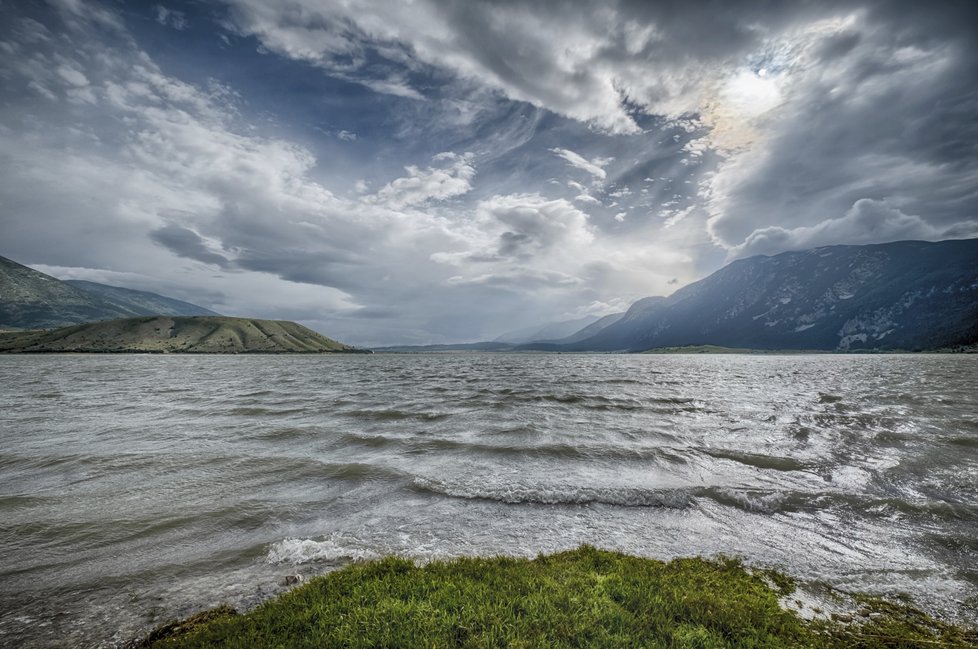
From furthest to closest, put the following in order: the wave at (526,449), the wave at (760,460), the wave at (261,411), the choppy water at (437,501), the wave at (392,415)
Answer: the wave at (261,411) → the wave at (392,415) → the wave at (526,449) → the wave at (760,460) → the choppy water at (437,501)

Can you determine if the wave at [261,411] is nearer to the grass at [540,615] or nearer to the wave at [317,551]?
the wave at [317,551]

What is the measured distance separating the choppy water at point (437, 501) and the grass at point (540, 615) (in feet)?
4.83

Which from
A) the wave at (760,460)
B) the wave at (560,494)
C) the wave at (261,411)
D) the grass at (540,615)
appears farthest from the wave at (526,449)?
the wave at (261,411)

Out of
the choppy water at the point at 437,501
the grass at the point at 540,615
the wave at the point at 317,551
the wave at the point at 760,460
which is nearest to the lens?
the grass at the point at 540,615

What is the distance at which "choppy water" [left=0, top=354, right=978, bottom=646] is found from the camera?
26.9 ft

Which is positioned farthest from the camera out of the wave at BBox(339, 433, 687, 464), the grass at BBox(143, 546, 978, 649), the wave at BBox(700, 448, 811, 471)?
the wave at BBox(339, 433, 687, 464)

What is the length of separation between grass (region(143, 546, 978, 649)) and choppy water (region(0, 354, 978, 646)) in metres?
1.47

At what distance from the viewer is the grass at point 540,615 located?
547 cm

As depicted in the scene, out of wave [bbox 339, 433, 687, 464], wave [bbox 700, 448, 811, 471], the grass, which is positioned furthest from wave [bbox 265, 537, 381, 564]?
wave [bbox 700, 448, 811, 471]

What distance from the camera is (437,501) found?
507 inches

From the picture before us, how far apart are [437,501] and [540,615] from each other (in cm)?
745

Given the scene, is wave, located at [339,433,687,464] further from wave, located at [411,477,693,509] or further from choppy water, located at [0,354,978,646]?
wave, located at [411,477,693,509]

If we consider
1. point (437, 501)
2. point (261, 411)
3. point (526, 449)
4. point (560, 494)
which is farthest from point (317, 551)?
point (261, 411)

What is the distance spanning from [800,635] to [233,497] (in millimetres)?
14900
